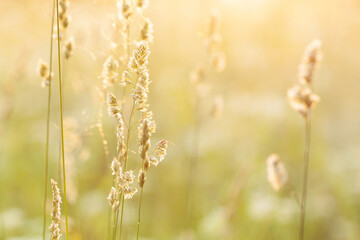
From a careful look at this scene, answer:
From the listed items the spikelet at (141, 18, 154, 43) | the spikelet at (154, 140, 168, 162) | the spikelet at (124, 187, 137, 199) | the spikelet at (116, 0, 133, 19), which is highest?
the spikelet at (116, 0, 133, 19)

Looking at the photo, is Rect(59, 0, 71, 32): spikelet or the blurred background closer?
Rect(59, 0, 71, 32): spikelet

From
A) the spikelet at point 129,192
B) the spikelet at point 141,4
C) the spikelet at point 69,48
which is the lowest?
the spikelet at point 129,192

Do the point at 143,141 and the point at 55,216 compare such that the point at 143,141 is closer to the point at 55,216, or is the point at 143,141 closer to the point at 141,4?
the point at 55,216

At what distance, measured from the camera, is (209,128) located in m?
4.05

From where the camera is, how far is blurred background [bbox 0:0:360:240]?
2.47 m

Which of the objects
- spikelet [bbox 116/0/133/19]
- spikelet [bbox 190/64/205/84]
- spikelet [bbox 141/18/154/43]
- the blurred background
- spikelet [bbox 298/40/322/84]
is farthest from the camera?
the blurred background

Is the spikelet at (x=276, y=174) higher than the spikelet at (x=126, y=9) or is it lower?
lower

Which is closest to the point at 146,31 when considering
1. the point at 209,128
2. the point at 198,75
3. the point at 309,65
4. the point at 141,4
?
the point at 141,4

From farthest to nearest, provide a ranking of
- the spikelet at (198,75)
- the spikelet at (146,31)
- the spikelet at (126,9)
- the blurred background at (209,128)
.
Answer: the blurred background at (209,128), the spikelet at (198,75), the spikelet at (146,31), the spikelet at (126,9)

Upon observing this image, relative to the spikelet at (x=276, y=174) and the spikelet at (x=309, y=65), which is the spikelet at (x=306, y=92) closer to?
the spikelet at (x=309, y=65)

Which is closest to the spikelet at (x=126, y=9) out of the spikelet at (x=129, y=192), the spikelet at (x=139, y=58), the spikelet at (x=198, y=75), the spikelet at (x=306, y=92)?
the spikelet at (x=139, y=58)

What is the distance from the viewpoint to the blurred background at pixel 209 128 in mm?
2471

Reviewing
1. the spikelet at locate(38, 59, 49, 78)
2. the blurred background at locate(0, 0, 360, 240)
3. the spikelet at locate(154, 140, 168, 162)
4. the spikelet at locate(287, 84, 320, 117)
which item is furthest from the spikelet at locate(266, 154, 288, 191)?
the spikelet at locate(38, 59, 49, 78)

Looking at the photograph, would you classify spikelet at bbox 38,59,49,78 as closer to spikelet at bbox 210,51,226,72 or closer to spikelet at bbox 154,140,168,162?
spikelet at bbox 154,140,168,162
